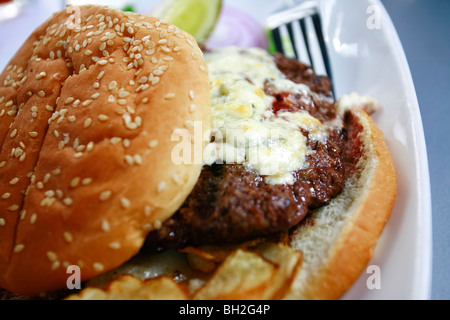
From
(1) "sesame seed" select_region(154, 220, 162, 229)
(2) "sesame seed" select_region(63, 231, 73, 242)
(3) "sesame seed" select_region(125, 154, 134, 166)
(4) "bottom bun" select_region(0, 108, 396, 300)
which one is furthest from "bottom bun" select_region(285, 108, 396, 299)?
(2) "sesame seed" select_region(63, 231, 73, 242)

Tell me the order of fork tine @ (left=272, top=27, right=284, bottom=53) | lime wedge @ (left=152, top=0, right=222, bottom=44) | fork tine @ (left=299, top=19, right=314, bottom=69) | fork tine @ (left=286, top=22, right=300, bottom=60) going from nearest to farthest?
1. fork tine @ (left=299, top=19, right=314, bottom=69)
2. fork tine @ (left=286, top=22, right=300, bottom=60)
3. fork tine @ (left=272, top=27, right=284, bottom=53)
4. lime wedge @ (left=152, top=0, right=222, bottom=44)

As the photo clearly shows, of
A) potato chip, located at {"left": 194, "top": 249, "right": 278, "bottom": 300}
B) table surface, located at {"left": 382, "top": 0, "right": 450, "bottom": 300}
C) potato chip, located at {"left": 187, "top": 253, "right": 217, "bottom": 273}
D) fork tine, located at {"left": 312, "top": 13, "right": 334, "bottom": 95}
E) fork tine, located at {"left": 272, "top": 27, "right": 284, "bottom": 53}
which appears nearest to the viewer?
potato chip, located at {"left": 194, "top": 249, "right": 278, "bottom": 300}

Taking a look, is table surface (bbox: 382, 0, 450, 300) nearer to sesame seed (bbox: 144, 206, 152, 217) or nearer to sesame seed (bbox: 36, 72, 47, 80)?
sesame seed (bbox: 144, 206, 152, 217)

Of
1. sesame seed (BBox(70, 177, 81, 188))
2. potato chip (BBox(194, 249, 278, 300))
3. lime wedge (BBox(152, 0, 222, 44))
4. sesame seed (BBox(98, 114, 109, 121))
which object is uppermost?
lime wedge (BBox(152, 0, 222, 44))

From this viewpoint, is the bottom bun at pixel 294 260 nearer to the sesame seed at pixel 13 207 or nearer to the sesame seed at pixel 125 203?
the sesame seed at pixel 125 203

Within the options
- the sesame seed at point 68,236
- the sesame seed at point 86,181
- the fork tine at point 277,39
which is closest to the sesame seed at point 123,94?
the sesame seed at point 86,181
